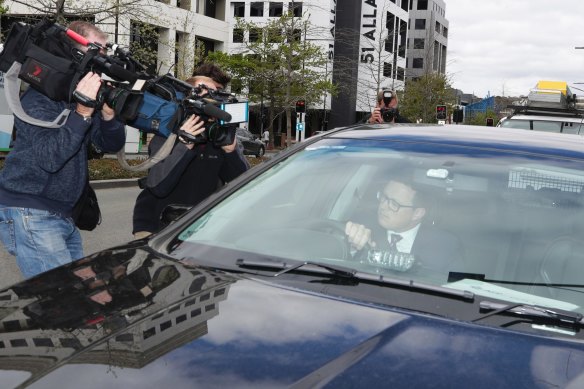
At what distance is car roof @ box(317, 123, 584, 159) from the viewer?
282 centimetres

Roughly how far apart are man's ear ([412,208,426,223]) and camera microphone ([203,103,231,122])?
1.17m

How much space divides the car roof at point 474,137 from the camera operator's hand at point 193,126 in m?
0.74

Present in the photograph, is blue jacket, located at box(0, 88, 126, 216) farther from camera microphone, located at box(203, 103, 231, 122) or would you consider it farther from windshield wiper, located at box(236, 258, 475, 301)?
windshield wiper, located at box(236, 258, 475, 301)

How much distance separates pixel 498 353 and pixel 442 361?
16 cm

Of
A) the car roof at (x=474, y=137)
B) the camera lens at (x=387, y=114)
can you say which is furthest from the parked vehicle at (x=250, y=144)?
the car roof at (x=474, y=137)

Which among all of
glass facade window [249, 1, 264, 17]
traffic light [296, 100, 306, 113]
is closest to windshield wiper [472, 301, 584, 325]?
traffic light [296, 100, 306, 113]

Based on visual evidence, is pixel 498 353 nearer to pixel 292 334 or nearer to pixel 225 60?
pixel 292 334

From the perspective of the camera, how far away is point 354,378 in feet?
5.28

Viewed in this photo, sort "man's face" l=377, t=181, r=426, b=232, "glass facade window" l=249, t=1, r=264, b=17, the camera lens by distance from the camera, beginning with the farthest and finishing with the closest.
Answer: "glass facade window" l=249, t=1, r=264, b=17
the camera lens
"man's face" l=377, t=181, r=426, b=232

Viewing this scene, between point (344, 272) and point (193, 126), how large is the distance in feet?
5.27

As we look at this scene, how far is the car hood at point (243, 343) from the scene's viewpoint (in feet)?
5.29

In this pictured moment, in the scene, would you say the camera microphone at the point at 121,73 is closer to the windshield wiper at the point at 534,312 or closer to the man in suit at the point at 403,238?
the man in suit at the point at 403,238

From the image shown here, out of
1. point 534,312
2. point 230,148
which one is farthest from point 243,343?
point 230,148

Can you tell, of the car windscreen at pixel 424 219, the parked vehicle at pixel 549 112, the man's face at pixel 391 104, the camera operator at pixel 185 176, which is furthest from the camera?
the parked vehicle at pixel 549 112
